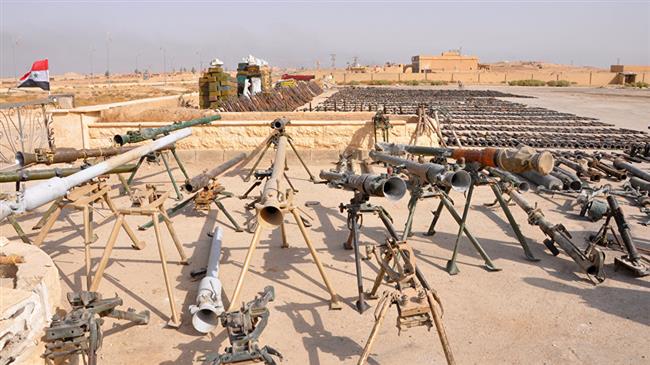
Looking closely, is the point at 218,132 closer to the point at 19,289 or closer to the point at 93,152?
the point at 93,152

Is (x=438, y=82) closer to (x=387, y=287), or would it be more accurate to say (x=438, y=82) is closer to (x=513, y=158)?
(x=513, y=158)

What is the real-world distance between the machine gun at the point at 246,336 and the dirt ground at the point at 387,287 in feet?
2.60

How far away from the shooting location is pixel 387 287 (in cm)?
569

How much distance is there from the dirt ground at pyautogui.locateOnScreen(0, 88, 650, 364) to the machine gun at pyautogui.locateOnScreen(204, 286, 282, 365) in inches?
31.2

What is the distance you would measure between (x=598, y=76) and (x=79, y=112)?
69.0 m

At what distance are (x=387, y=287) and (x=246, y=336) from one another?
2549 mm

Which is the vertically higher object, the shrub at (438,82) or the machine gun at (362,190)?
the shrub at (438,82)

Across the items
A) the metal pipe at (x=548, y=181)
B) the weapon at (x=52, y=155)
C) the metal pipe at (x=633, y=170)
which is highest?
the weapon at (x=52, y=155)

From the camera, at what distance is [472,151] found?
5.85 m

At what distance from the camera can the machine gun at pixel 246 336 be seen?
11.2ft

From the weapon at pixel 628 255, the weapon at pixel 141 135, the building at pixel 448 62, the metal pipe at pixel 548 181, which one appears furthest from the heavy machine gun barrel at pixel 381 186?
the building at pixel 448 62

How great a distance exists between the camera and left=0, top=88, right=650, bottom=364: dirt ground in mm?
4379

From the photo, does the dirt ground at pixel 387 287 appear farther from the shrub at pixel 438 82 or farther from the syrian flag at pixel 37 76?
the shrub at pixel 438 82

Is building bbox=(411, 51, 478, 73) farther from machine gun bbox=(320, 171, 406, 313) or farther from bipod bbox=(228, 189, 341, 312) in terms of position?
bipod bbox=(228, 189, 341, 312)
